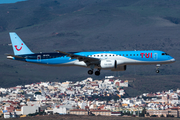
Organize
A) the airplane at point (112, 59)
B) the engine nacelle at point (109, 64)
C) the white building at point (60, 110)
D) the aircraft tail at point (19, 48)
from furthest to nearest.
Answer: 1. the white building at point (60, 110)
2. the aircraft tail at point (19, 48)
3. the airplane at point (112, 59)
4. the engine nacelle at point (109, 64)

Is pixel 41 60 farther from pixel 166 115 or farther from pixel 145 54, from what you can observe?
pixel 166 115

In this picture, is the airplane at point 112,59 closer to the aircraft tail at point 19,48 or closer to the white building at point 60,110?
the aircraft tail at point 19,48

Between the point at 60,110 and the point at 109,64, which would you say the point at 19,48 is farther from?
the point at 60,110

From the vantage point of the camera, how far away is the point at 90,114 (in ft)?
622

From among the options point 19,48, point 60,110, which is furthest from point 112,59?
point 60,110

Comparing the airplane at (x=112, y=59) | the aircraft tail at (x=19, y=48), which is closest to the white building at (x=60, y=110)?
the aircraft tail at (x=19, y=48)

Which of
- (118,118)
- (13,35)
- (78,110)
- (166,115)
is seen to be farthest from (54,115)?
(13,35)

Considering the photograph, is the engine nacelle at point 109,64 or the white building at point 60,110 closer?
the engine nacelle at point 109,64

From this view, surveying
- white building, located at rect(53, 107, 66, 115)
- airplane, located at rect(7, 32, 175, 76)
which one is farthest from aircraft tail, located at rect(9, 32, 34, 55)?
white building, located at rect(53, 107, 66, 115)

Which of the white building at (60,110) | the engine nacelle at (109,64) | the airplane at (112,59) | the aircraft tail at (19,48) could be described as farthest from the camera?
the white building at (60,110)

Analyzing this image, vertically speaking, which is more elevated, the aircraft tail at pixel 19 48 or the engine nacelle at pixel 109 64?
the aircraft tail at pixel 19 48

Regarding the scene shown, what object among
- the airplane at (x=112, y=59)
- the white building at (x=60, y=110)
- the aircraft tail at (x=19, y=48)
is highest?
the aircraft tail at (x=19, y=48)

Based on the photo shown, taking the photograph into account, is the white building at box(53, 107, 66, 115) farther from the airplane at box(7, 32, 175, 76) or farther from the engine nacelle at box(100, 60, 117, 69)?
the engine nacelle at box(100, 60, 117, 69)

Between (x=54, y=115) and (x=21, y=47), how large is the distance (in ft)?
333
